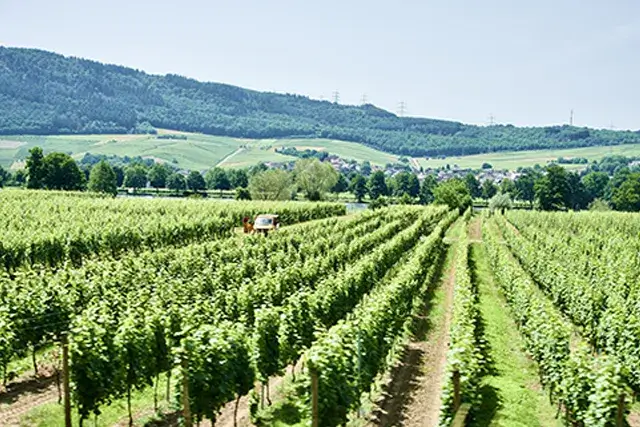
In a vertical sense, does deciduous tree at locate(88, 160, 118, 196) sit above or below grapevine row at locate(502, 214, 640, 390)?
above

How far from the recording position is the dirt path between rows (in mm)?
12758

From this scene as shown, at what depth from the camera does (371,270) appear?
23.8 m

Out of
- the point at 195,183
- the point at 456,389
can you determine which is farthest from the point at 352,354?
the point at 195,183

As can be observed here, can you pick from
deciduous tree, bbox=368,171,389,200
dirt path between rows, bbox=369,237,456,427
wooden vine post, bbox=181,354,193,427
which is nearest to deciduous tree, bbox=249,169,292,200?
deciduous tree, bbox=368,171,389,200

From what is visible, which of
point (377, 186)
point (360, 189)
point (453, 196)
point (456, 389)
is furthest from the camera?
point (377, 186)

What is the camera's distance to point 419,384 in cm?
1491

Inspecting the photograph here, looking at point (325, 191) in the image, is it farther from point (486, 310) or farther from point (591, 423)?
point (591, 423)

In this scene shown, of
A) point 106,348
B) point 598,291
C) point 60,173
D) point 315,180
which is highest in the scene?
point 315,180

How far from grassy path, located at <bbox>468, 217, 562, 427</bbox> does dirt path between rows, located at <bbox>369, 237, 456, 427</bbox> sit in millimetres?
1235

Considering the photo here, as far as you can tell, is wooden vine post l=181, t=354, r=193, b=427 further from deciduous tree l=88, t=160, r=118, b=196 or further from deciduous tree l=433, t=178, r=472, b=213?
deciduous tree l=88, t=160, r=118, b=196

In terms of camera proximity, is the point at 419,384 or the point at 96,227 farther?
the point at 96,227

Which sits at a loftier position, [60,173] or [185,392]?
[60,173]

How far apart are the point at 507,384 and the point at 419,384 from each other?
2504 millimetres

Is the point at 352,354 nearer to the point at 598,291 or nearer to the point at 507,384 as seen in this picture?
the point at 507,384
